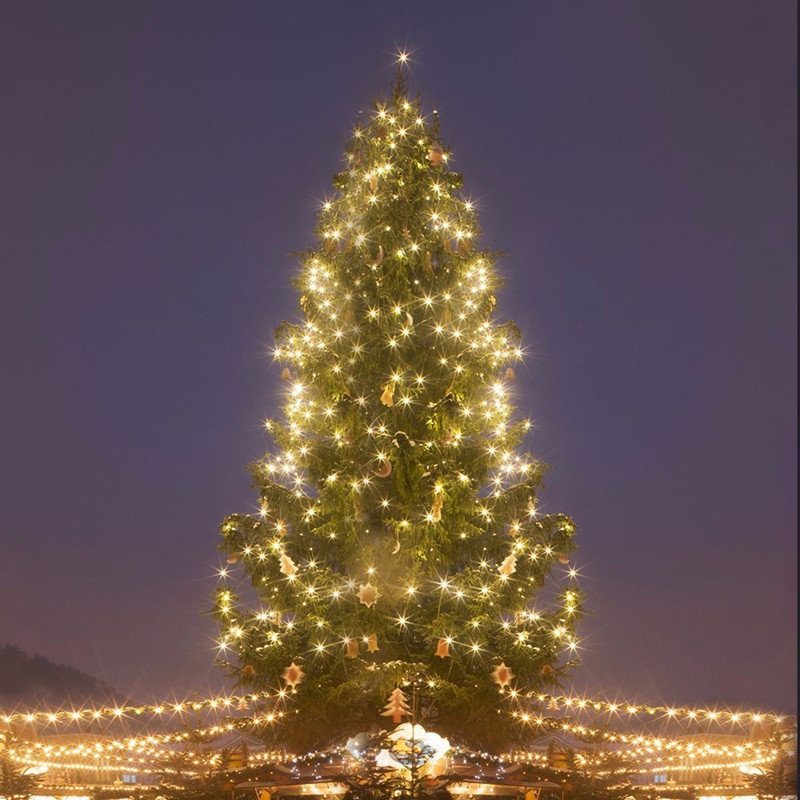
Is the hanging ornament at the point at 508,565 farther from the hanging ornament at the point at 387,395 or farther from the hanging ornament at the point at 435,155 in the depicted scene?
the hanging ornament at the point at 435,155

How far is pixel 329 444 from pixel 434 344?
197 cm

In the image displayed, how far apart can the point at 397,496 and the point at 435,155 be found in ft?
15.3

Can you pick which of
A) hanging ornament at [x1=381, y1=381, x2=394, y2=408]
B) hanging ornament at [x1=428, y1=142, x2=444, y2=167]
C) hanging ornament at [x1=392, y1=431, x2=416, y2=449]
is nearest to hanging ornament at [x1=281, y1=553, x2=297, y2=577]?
hanging ornament at [x1=392, y1=431, x2=416, y2=449]

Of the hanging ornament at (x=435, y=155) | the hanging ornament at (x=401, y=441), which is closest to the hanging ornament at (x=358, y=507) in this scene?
the hanging ornament at (x=401, y=441)

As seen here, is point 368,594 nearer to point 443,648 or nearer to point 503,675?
point 443,648

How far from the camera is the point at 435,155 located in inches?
442

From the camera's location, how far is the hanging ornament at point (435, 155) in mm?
11227

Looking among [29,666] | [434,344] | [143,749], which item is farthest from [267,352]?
[29,666]

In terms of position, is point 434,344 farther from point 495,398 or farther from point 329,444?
point 329,444

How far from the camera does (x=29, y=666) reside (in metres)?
26.3

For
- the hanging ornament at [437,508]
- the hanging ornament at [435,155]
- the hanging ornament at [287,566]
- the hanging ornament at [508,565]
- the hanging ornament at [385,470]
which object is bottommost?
the hanging ornament at [287,566]

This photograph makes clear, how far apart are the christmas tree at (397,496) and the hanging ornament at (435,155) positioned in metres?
0.10

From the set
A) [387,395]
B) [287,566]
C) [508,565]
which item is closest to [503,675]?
[508,565]

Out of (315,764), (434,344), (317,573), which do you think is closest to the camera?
(315,764)
